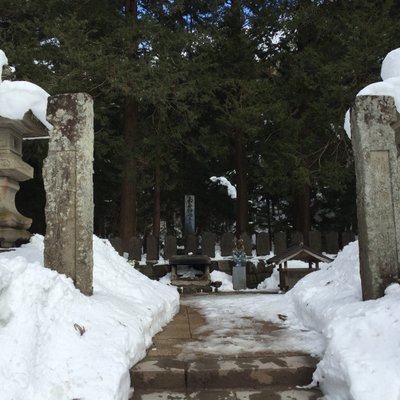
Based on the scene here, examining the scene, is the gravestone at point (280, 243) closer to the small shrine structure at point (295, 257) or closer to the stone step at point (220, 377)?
the small shrine structure at point (295, 257)

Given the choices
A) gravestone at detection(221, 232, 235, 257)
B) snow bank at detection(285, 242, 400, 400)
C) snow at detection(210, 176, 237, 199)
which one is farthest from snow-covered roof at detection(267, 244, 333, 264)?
snow at detection(210, 176, 237, 199)

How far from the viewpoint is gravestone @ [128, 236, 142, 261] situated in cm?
1234

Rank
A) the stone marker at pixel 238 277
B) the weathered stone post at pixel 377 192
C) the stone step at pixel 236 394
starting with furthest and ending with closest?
the stone marker at pixel 238 277 < the weathered stone post at pixel 377 192 < the stone step at pixel 236 394

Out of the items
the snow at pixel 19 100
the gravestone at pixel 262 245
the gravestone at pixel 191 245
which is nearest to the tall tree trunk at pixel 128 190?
the gravestone at pixel 191 245

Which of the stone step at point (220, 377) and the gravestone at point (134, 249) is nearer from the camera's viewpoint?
the stone step at point (220, 377)

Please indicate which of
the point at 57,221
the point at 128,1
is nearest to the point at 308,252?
the point at 57,221

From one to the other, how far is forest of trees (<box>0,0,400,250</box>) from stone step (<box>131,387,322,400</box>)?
869 centimetres

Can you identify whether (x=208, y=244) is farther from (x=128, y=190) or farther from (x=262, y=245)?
(x=128, y=190)

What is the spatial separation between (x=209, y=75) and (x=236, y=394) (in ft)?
35.6

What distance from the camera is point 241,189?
1448 centimetres

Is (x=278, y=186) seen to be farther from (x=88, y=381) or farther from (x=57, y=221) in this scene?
(x=88, y=381)

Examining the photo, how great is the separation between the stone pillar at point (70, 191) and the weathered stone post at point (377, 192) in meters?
3.12

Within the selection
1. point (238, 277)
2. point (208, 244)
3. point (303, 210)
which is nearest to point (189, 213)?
point (208, 244)

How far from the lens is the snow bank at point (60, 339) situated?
9.11 feet
